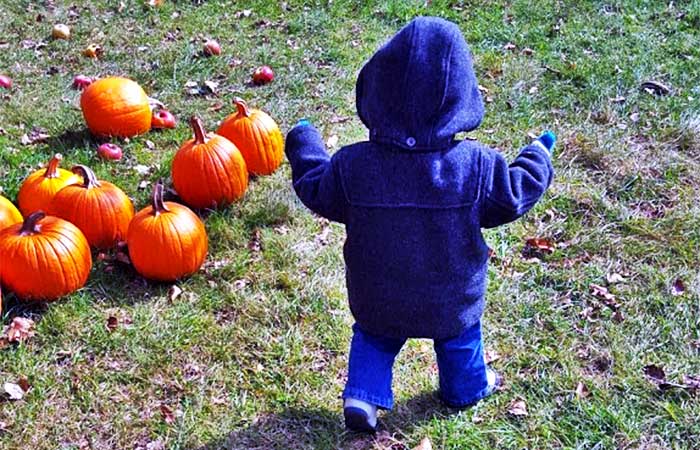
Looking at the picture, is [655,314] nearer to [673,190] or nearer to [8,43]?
[673,190]

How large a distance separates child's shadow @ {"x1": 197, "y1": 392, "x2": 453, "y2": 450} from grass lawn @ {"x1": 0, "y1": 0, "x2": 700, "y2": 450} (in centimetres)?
1

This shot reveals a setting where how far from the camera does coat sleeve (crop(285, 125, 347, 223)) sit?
9.54ft

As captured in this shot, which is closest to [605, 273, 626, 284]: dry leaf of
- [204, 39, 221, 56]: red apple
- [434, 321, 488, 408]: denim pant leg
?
[434, 321, 488, 408]: denim pant leg

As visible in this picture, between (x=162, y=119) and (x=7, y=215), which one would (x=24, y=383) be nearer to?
(x=7, y=215)

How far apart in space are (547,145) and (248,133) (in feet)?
7.86

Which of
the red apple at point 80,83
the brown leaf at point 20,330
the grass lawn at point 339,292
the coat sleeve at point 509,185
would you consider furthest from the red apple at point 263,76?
the coat sleeve at point 509,185

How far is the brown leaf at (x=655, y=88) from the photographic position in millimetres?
6115

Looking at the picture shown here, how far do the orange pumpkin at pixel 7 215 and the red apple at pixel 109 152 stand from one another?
1.11 metres

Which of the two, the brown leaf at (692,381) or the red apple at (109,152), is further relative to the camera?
the red apple at (109,152)

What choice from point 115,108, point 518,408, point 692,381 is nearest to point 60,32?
point 115,108

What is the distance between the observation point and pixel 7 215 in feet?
13.7

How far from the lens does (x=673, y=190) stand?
490 cm

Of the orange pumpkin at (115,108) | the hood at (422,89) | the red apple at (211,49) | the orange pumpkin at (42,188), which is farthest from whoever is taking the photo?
the red apple at (211,49)

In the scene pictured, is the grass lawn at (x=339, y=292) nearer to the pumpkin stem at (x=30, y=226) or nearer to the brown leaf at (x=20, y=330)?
the brown leaf at (x=20, y=330)
